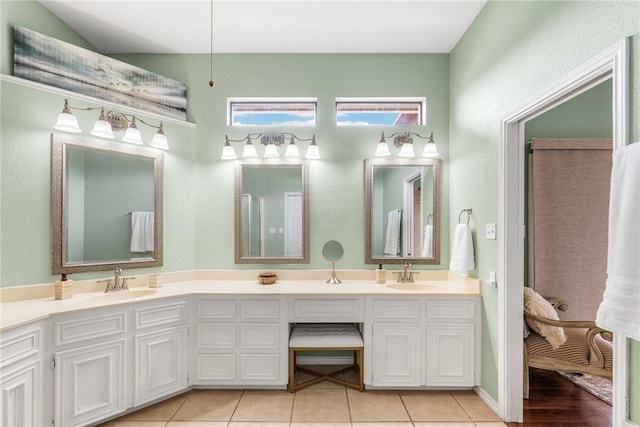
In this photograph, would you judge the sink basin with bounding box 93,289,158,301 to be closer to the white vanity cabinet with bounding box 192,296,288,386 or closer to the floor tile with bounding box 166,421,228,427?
the white vanity cabinet with bounding box 192,296,288,386

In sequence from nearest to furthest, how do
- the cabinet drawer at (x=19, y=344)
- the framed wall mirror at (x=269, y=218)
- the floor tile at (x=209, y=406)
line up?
1. the cabinet drawer at (x=19, y=344)
2. the floor tile at (x=209, y=406)
3. the framed wall mirror at (x=269, y=218)

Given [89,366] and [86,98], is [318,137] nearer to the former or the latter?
[86,98]

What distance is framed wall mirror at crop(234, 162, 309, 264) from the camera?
10.1 feet

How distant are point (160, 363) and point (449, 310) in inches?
90.6

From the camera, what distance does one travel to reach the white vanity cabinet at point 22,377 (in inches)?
65.6

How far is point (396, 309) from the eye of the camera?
2545 mm

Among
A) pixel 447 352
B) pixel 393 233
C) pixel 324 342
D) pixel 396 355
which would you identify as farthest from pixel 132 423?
pixel 393 233

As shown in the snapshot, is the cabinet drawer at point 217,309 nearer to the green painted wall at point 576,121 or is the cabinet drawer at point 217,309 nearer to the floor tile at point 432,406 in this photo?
the floor tile at point 432,406

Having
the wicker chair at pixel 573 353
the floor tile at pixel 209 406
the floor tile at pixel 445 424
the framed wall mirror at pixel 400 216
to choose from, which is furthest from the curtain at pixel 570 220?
the floor tile at pixel 209 406

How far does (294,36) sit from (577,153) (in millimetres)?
2819

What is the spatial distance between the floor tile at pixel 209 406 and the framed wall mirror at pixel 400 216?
166cm

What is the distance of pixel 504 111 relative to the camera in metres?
2.20

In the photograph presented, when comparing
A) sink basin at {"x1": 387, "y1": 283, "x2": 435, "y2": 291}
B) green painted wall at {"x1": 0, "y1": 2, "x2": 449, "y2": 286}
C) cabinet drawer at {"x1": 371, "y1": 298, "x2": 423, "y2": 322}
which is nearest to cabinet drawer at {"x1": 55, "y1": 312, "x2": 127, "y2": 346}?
green painted wall at {"x1": 0, "y1": 2, "x2": 449, "y2": 286}

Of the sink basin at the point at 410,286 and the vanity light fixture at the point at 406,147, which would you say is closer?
the sink basin at the point at 410,286
